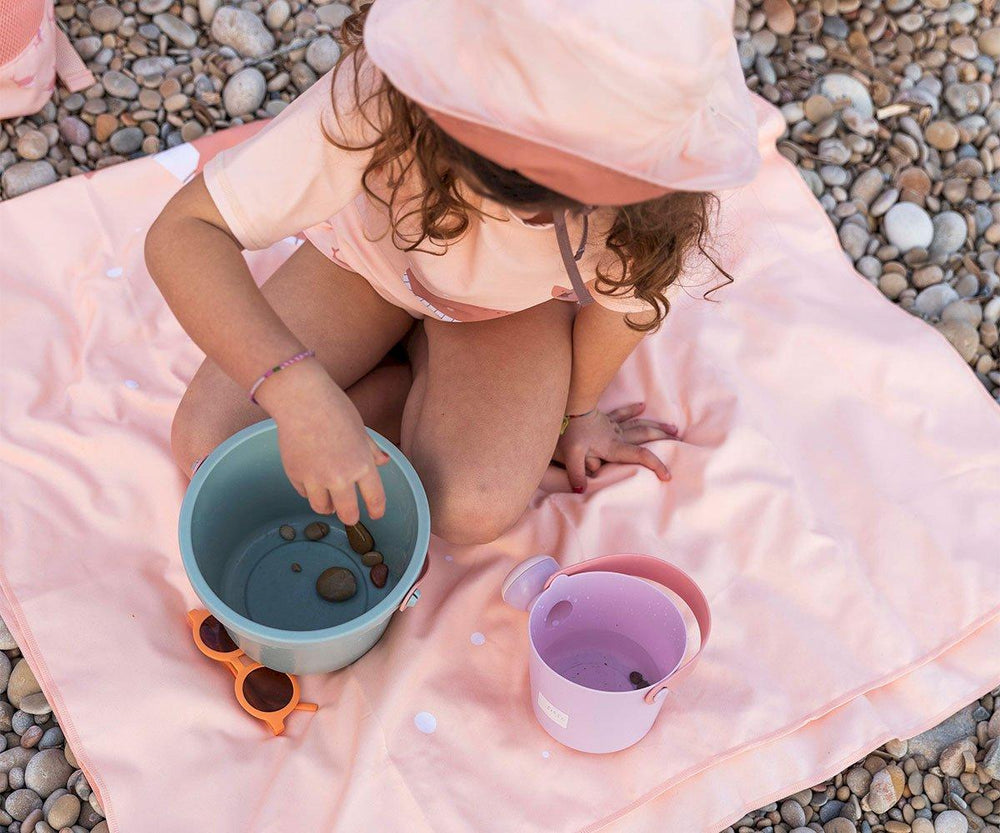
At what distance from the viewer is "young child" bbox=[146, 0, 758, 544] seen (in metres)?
0.76

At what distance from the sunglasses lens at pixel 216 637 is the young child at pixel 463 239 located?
0.21 m

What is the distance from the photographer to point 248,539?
131cm

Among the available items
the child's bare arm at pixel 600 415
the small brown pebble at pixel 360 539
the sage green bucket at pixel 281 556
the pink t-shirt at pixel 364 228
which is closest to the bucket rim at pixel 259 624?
the sage green bucket at pixel 281 556

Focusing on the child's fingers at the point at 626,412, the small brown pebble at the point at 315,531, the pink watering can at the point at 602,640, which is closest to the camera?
the pink watering can at the point at 602,640

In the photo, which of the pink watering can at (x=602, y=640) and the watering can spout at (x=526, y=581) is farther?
the watering can spout at (x=526, y=581)

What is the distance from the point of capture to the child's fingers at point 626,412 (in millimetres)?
1532

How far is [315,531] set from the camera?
133cm

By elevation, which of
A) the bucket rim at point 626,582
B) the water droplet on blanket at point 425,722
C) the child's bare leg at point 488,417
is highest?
the child's bare leg at point 488,417

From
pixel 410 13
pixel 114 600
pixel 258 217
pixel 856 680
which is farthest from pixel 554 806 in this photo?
pixel 410 13

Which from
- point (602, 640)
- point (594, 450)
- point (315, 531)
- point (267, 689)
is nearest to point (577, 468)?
point (594, 450)

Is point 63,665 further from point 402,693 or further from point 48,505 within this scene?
point 402,693

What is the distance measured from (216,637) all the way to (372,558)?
207 mm

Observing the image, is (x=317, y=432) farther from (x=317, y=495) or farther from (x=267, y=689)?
(x=267, y=689)

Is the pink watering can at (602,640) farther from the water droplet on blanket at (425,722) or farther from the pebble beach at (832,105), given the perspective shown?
the pebble beach at (832,105)
